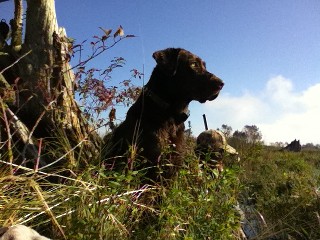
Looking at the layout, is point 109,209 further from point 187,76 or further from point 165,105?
point 187,76

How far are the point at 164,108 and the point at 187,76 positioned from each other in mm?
596

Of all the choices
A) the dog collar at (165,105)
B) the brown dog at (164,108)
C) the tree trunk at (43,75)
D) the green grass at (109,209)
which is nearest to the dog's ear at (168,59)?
the brown dog at (164,108)

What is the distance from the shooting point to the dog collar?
3.89 m

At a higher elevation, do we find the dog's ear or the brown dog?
the dog's ear

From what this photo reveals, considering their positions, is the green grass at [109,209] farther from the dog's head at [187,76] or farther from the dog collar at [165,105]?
the dog's head at [187,76]

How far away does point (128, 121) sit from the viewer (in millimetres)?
3879

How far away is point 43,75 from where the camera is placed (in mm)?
3658

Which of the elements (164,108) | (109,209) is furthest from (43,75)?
(109,209)

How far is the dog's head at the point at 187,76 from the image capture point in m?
4.17

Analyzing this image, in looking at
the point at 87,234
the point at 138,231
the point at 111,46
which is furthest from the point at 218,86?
the point at 87,234

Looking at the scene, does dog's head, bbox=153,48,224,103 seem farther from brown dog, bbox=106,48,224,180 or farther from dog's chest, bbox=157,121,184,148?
dog's chest, bbox=157,121,184,148

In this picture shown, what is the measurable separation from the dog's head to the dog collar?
18 centimetres

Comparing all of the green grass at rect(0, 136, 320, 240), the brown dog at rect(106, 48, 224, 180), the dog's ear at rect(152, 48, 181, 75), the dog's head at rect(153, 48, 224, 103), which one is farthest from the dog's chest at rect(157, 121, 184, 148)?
the green grass at rect(0, 136, 320, 240)

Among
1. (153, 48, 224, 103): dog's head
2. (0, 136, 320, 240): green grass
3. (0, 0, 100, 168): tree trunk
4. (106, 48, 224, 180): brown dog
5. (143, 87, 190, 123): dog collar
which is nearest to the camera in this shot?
(0, 136, 320, 240): green grass
